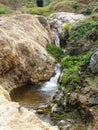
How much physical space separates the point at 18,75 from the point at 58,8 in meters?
32.8

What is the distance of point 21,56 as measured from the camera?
2491 cm

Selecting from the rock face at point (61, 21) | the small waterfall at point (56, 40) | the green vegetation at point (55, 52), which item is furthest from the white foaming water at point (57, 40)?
the green vegetation at point (55, 52)

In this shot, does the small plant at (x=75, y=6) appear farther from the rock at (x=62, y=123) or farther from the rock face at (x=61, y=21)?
the rock at (x=62, y=123)

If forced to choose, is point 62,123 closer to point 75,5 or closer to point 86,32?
point 86,32

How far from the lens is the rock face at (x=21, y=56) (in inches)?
912

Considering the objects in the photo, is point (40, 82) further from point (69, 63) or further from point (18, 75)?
point (69, 63)

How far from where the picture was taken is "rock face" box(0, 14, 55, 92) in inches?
912

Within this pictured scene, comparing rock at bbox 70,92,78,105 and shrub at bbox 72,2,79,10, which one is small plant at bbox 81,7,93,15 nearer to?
shrub at bbox 72,2,79,10

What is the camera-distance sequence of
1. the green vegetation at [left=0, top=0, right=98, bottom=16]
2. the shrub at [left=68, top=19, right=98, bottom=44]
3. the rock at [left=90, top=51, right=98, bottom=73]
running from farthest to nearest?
the green vegetation at [left=0, top=0, right=98, bottom=16] → the shrub at [left=68, top=19, right=98, bottom=44] → the rock at [left=90, top=51, right=98, bottom=73]

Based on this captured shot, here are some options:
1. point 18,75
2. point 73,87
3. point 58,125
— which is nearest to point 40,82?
point 18,75

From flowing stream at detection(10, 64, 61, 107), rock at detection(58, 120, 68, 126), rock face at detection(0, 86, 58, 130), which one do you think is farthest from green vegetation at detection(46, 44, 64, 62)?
rock face at detection(0, 86, 58, 130)

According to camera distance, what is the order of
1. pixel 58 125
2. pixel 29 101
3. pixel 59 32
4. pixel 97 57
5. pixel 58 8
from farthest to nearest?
pixel 58 8
pixel 59 32
pixel 29 101
pixel 97 57
pixel 58 125

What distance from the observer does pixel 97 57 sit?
17516mm

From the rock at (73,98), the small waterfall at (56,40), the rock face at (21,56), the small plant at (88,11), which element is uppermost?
the small plant at (88,11)
